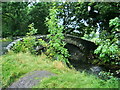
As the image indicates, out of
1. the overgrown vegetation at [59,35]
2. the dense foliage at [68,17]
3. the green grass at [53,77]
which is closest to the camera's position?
the green grass at [53,77]

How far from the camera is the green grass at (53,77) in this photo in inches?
139

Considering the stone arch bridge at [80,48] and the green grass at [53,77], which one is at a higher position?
the green grass at [53,77]

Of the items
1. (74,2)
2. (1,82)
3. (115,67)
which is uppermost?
(74,2)

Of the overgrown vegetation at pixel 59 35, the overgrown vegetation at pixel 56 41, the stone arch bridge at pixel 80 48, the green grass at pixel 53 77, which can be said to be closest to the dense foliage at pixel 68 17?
the overgrown vegetation at pixel 59 35

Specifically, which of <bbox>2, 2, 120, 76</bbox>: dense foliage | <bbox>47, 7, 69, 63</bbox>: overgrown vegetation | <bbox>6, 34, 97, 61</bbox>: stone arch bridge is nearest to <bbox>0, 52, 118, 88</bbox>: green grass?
<bbox>47, 7, 69, 63</bbox>: overgrown vegetation

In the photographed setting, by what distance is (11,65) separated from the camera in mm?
5859

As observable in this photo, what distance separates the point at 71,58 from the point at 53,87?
824 cm

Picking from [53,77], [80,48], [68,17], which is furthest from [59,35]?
[68,17]

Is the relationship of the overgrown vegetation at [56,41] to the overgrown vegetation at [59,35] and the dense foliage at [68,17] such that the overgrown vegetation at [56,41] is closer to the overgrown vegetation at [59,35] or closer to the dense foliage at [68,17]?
the overgrown vegetation at [59,35]

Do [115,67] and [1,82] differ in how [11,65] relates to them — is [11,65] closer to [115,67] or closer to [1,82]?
[1,82]

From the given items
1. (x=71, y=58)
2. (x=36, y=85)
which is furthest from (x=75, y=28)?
(x=36, y=85)

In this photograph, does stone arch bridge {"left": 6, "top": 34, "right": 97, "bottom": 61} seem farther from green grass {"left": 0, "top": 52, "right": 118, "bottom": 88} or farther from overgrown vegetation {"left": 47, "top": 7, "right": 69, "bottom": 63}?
green grass {"left": 0, "top": 52, "right": 118, "bottom": 88}

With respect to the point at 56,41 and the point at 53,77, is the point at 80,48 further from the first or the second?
the point at 53,77

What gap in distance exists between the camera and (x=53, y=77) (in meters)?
3.88
